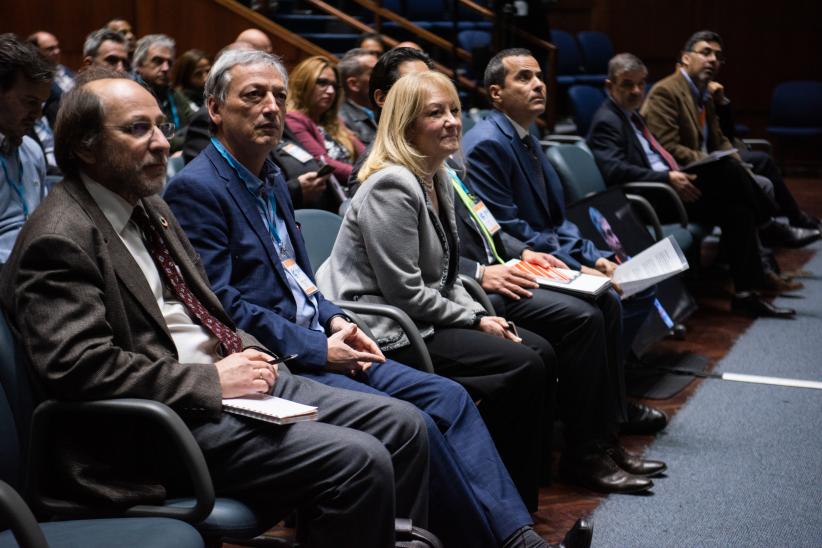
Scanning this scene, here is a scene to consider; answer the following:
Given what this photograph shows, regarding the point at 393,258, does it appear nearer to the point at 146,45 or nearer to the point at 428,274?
the point at 428,274

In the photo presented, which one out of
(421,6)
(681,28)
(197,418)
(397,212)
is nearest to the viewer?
(197,418)

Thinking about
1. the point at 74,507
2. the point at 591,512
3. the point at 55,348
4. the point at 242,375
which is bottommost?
the point at 591,512

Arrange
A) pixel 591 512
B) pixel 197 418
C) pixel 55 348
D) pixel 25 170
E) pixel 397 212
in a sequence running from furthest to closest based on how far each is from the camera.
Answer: pixel 25 170 → pixel 591 512 → pixel 397 212 → pixel 197 418 → pixel 55 348

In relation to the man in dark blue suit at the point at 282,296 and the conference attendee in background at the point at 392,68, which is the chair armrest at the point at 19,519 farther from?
the conference attendee in background at the point at 392,68

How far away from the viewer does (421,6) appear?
9281mm

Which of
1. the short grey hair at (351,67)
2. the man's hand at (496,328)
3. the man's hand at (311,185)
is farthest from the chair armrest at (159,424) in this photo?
the short grey hair at (351,67)

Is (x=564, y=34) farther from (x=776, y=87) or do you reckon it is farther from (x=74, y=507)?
(x=74, y=507)

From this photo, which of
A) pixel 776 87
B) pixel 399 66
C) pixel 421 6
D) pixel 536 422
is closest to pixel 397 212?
pixel 536 422

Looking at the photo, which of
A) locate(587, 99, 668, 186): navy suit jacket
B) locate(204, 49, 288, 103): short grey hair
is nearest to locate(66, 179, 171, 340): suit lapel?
locate(204, 49, 288, 103): short grey hair

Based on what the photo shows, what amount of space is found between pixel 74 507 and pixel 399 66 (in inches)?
78.4

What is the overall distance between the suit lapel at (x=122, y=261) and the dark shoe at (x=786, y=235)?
4.66 m

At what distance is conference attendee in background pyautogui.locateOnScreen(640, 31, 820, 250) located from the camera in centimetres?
498

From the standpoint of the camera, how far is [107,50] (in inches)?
200

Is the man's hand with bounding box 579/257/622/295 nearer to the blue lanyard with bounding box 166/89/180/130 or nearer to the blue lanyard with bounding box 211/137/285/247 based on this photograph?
the blue lanyard with bounding box 211/137/285/247
